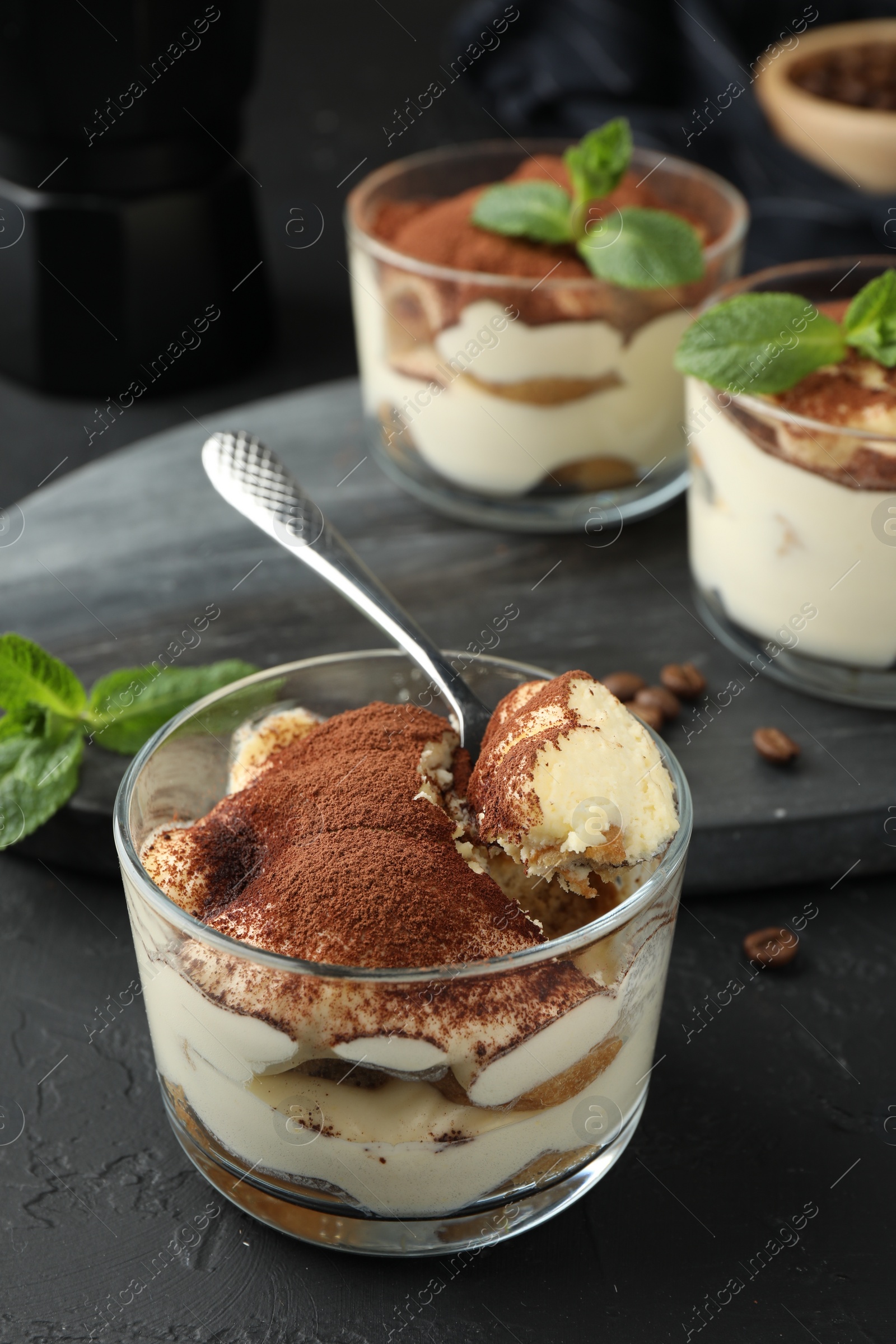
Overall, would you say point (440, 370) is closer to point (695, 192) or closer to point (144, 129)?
point (695, 192)

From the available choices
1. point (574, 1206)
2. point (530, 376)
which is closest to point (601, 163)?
point (530, 376)

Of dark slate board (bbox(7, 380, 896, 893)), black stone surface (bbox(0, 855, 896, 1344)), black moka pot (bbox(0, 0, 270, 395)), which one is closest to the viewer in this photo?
black stone surface (bbox(0, 855, 896, 1344))

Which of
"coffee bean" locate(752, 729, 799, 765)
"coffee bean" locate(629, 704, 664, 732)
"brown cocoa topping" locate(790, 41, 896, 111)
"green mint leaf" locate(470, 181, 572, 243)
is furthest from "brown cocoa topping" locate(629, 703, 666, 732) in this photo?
"brown cocoa topping" locate(790, 41, 896, 111)

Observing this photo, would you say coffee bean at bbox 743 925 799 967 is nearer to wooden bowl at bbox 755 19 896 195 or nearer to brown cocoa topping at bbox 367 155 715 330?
brown cocoa topping at bbox 367 155 715 330

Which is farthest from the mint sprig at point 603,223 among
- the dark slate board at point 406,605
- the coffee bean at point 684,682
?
the coffee bean at point 684,682

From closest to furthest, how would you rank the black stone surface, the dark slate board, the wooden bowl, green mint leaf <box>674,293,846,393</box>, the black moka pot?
the black stone surface < the dark slate board < green mint leaf <box>674,293,846,393</box> < the black moka pot < the wooden bowl

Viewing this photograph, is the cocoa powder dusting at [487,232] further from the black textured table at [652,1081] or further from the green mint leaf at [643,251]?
the black textured table at [652,1081]

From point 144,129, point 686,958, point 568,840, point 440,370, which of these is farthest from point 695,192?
point 568,840
